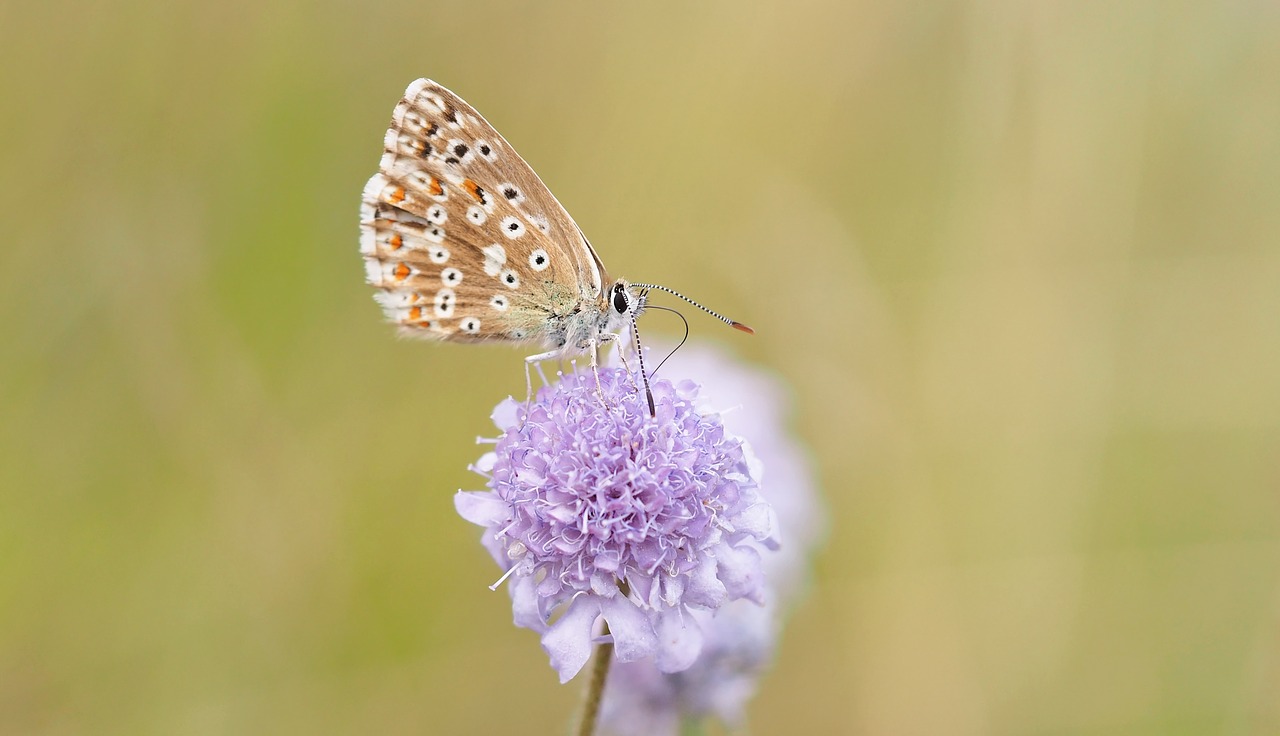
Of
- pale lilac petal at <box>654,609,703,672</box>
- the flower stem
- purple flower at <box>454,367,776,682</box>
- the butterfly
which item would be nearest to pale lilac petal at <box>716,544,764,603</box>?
purple flower at <box>454,367,776,682</box>

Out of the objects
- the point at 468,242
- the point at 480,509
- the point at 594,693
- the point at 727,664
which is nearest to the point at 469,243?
the point at 468,242

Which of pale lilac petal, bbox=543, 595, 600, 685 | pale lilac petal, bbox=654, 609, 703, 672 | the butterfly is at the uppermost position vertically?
the butterfly

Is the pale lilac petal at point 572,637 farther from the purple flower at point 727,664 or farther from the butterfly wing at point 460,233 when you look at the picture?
the butterfly wing at point 460,233

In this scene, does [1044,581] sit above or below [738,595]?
below

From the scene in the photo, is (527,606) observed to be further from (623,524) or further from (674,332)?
(674,332)

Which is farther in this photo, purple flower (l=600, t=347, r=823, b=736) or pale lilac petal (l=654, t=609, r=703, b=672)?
purple flower (l=600, t=347, r=823, b=736)

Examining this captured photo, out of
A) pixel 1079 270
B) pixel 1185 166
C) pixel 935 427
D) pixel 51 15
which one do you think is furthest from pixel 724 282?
pixel 51 15

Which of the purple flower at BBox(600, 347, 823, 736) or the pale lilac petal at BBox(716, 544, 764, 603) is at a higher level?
the pale lilac petal at BBox(716, 544, 764, 603)

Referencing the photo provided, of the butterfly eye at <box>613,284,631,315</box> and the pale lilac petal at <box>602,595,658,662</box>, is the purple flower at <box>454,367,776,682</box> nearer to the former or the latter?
the pale lilac petal at <box>602,595,658,662</box>

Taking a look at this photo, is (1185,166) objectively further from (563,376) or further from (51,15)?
(51,15)
